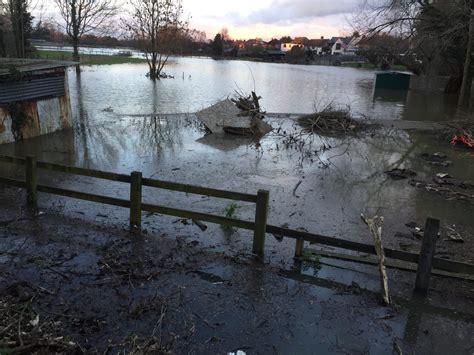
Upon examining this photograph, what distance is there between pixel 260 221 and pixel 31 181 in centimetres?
380

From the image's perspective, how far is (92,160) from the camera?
1092 cm

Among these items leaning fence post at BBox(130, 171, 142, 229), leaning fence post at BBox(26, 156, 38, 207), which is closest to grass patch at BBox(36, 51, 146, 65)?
leaning fence post at BBox(26, 156, 38, 207)

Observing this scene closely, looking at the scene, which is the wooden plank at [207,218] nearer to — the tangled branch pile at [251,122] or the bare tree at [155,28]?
the tangled branch pile at [251,122]

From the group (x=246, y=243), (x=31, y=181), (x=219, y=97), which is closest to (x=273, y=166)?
(x=246, y=243)

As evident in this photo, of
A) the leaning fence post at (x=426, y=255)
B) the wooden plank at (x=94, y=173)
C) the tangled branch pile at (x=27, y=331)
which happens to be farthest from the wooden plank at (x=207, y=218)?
the tangled branch pile at (x=27, y=331)

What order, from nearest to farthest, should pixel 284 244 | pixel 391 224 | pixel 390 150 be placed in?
pixel 284 244 < pixel 391 224 < pixel 390 150

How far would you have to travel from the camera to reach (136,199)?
6367mm

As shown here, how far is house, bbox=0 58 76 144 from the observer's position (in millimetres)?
11422

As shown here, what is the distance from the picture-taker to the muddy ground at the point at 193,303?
4.16 metres

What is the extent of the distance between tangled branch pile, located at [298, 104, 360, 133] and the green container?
63.3ft

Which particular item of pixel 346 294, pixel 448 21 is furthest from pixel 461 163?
pixel 448 21

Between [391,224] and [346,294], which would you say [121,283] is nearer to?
[346,294]

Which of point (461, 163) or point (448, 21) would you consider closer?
point (461, 163)

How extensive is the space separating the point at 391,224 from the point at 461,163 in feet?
19.5
